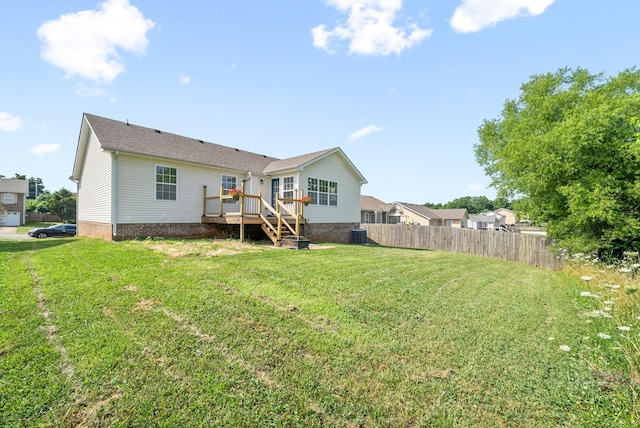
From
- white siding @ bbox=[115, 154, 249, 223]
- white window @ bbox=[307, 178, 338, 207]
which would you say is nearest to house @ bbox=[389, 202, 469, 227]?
white window @ bbox=[307, 178, 338, 207]

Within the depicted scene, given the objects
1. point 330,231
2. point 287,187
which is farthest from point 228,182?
point 330,231

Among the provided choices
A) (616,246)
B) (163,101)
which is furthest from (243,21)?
(616,246)

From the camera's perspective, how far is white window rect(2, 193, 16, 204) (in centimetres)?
3314

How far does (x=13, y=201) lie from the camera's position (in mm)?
33875

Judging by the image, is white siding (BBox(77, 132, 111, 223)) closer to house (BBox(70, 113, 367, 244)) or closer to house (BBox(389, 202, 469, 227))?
house (BBox(70, 113, 367, 244))

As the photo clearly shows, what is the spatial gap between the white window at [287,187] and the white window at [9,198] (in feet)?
129

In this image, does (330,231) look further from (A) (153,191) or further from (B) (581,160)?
(B) (581,160)

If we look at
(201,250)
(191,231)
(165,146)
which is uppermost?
(165,146)

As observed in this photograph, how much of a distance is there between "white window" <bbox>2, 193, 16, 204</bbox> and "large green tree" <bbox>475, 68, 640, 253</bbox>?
5007cm

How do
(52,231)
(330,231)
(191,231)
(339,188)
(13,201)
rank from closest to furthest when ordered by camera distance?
(191,231) → (330,231) → (339,188) → (52,231) → (13,201)

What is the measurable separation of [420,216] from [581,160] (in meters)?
33.5

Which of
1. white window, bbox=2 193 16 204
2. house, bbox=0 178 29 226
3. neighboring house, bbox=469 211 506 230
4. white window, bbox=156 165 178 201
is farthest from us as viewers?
neighboring house, bbox=469 211 506 230

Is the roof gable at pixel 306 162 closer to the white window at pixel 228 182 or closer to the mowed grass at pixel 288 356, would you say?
the white window at pixel 228 182

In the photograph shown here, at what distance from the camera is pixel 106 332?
11.3ft
